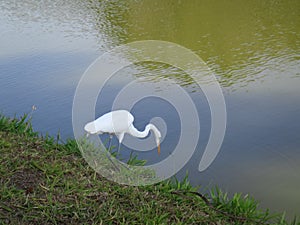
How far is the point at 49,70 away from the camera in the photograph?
605 cm

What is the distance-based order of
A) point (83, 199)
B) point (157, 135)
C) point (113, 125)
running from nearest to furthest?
point (83, 199) < point (113, 125) < point (157, 135)

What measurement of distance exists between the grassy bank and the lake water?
0.91 m

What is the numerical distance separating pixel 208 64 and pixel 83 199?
4.24 metres

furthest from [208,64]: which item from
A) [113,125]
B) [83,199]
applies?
[83,199]

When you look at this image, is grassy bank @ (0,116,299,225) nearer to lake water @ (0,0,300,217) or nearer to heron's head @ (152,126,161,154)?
lake water @ (0,0,300,217)

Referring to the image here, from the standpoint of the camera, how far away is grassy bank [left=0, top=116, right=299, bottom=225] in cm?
194

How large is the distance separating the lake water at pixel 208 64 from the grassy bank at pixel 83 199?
0.91 m

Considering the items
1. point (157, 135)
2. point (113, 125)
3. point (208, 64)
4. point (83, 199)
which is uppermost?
point (83, 199)

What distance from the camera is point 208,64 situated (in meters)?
6.04

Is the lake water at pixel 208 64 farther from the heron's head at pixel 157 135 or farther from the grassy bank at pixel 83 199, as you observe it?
Answer: the grassy bank at pixel 83 199

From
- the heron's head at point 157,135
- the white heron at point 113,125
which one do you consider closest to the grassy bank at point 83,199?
the white heron at point 113,125

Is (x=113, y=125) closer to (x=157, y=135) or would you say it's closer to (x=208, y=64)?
(x=157, y=135)

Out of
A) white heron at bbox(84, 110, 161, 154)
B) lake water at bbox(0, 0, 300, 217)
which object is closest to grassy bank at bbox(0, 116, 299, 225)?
white heron at bbox(84, 110, 161, 154)

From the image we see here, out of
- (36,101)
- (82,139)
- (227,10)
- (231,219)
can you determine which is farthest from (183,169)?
(227,10)
